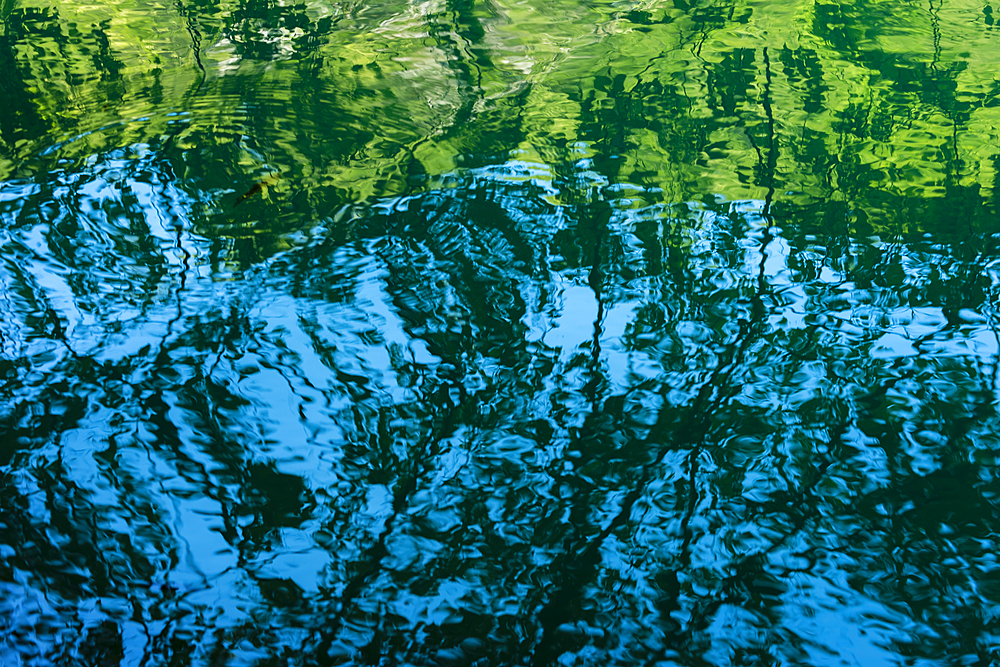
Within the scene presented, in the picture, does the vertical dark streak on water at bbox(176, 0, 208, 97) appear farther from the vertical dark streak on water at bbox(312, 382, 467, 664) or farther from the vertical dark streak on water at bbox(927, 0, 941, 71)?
the vertical dark streak on water at bbox(927, 0, 941, 71)

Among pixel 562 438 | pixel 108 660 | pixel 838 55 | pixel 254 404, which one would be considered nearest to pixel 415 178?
pixel 254 404

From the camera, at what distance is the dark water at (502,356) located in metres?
1.39

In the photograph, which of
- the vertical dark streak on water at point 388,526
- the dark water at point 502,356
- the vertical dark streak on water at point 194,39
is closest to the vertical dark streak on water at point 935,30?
the dark water at point 502,356

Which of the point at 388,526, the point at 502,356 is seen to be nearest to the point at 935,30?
the point at 502,356

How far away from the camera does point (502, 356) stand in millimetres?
1886

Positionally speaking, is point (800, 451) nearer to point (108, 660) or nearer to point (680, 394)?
point (680, 394)

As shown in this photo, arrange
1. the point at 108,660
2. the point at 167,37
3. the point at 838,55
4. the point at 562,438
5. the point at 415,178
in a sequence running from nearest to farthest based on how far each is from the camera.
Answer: the point at 108,660, the point at 562,438, the point at 415,178, the point at 838,55, the point at 167,37

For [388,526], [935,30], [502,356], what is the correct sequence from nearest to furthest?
[388,526]
[502,356]
[935,30]

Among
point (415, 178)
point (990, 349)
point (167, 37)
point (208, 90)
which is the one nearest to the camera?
point (990, 349)

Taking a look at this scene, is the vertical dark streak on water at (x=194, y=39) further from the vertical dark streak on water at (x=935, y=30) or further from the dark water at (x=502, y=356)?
the vertical dark streak on water at (x=935, y=30)

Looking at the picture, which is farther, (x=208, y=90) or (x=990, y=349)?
(x=208, y=90)

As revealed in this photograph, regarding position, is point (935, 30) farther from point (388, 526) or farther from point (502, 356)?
point (388, 526)

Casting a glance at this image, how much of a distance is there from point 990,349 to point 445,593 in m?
1.51

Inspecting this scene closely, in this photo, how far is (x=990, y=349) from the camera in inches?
73.5
